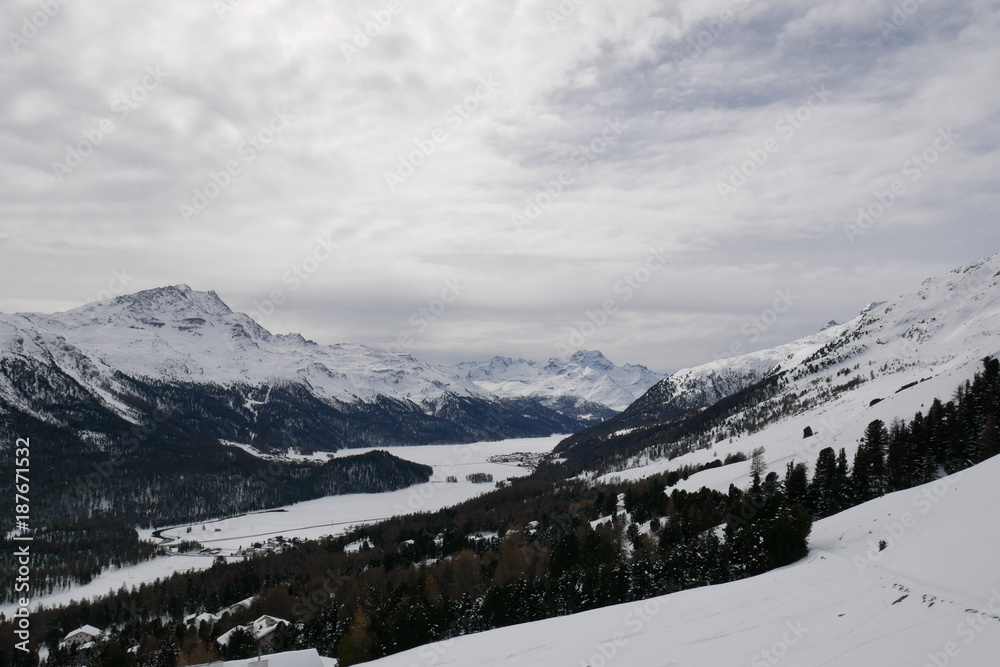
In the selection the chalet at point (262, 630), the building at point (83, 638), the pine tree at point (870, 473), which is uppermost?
the pine tree at point (870, 473)

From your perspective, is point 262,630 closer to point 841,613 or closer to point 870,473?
point 870,473

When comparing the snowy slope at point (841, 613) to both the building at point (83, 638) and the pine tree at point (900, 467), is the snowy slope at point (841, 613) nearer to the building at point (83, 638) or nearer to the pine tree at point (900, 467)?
the pine tree at point (900, 467)

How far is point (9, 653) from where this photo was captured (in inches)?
3718

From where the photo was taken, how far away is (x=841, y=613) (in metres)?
23.2

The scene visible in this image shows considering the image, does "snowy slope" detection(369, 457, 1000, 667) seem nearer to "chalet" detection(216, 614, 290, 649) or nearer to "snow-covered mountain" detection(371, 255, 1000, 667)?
"snow-covered mountain" detection(371, 255, 1000, 667)

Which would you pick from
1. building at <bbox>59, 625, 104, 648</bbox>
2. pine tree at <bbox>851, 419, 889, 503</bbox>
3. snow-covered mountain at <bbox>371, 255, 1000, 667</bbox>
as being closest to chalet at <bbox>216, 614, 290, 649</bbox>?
building at <bbox>59, 625, 104, 648</bbox>

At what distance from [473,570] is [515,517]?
75.2 m

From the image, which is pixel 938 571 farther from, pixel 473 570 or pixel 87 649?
pixel 87 649

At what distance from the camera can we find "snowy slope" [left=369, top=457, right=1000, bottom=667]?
727 inches

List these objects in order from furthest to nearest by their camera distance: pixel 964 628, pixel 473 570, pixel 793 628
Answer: pixel 473 570, pixel 793 628, pixel 964 628

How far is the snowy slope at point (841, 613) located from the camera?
18469 mm

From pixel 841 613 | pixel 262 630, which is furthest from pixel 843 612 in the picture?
pixel 262 630

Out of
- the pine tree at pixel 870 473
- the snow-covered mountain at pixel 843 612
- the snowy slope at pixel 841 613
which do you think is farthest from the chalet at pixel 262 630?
the pine tree at pixel 870 473

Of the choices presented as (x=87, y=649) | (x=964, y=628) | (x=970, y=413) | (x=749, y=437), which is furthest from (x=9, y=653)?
(x=749, y=437)
